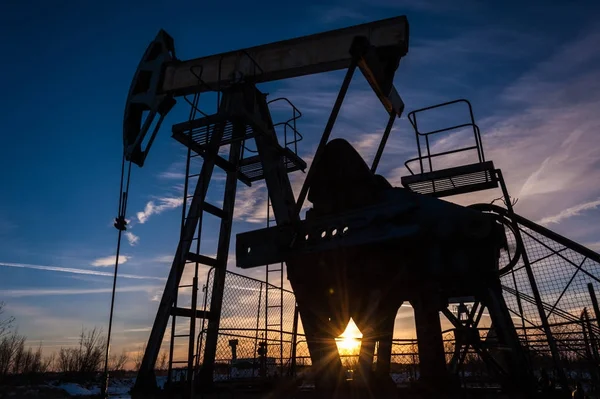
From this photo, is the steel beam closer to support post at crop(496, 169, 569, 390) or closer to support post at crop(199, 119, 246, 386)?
support post at crop(199, 119, 246, 386)

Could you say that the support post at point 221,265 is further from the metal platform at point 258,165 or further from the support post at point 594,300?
the support post at point 594,300

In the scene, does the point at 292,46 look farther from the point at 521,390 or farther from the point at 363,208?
the point at 521,390

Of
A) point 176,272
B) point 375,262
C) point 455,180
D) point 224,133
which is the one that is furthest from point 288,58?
point 375,262

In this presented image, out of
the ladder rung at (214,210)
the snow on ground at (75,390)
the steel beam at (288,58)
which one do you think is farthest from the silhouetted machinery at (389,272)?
the snow on ground at (75,390)

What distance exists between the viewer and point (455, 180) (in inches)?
307

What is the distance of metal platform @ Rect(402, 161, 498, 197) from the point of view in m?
7.46

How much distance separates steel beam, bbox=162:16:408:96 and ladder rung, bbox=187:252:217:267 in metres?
3.07

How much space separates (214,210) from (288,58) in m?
3.28

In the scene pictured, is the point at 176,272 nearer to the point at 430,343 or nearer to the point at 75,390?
the point at 430,343

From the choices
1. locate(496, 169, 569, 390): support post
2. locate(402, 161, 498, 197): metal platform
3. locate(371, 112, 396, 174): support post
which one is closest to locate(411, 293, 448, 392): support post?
locate(496, 169, 569, 390): support post

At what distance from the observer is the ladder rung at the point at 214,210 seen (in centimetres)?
806

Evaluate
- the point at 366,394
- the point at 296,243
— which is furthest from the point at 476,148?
the point at 366,394

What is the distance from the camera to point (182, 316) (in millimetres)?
7172

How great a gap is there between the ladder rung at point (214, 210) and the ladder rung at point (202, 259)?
90cm
